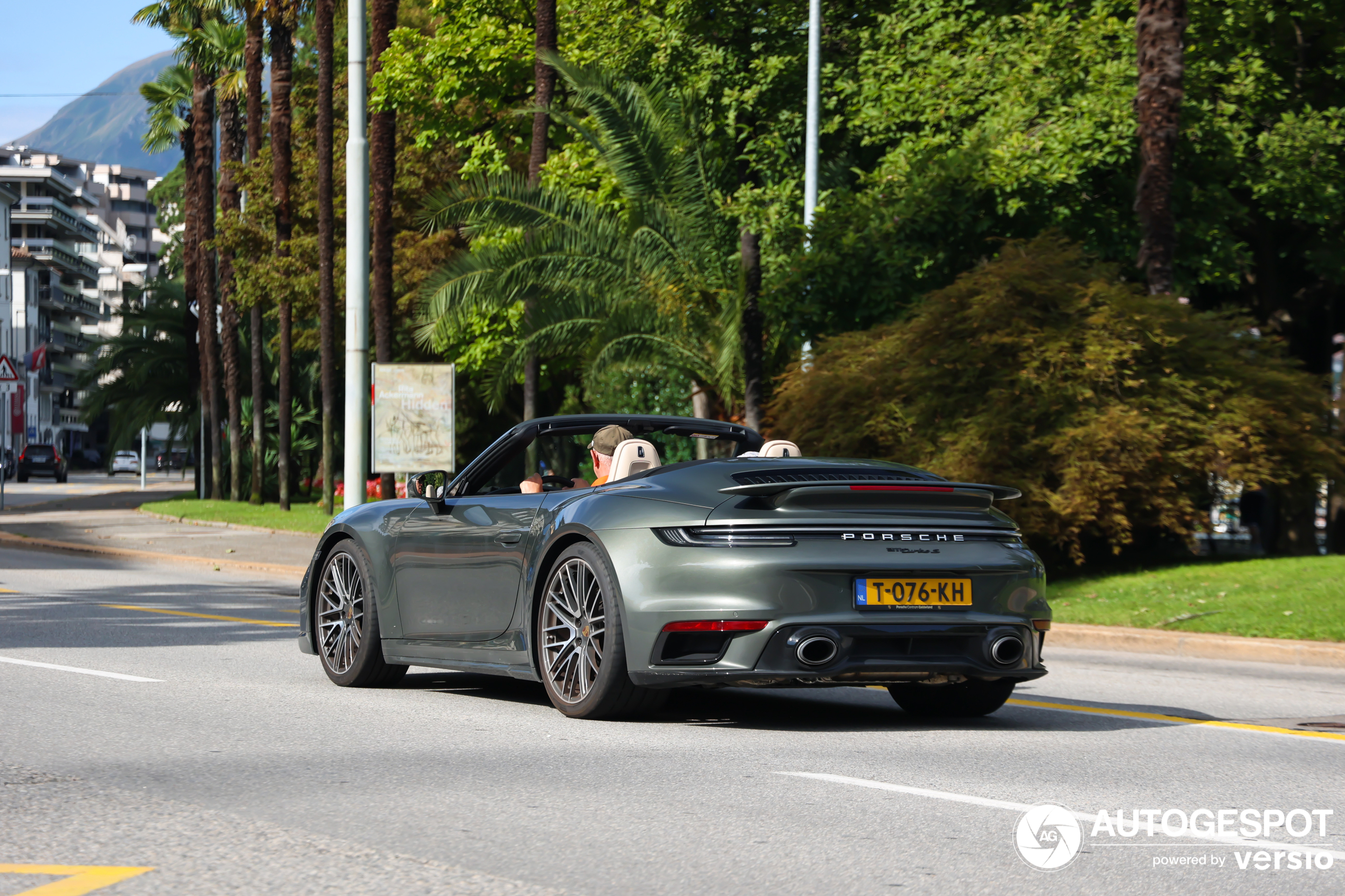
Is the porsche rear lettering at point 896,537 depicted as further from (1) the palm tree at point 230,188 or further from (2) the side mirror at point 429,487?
(1) the palm tree at point 230,188

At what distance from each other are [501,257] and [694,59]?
4.67m

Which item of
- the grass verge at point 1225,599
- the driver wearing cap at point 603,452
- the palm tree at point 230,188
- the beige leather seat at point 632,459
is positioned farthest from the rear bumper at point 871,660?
the palm tree at point 230,188

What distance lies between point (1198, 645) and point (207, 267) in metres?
32.8

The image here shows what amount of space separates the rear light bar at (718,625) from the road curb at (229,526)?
748 inches

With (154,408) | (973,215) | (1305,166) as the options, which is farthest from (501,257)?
(154,408)

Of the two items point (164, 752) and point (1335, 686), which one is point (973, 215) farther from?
point (164, 752)

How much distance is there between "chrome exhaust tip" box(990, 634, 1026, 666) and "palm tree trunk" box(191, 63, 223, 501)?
34814 millimetres

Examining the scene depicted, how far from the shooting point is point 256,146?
125 ft

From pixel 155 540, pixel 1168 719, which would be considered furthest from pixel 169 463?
pixel 1168 719

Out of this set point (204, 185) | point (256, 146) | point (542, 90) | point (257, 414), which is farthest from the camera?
point (204, 185)

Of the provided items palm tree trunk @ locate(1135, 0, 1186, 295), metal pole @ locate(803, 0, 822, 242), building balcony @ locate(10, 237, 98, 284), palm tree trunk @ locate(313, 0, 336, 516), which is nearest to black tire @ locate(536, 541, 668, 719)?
palm tree trunk @ locate(1135, 0, 1186, 295)

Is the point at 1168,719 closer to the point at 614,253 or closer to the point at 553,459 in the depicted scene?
the point at 553,459

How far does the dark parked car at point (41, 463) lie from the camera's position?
77.9m

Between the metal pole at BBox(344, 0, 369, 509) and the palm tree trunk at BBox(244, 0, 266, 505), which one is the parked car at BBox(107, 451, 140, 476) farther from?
the metal pole at BBox(344, 0, 369, 509)
